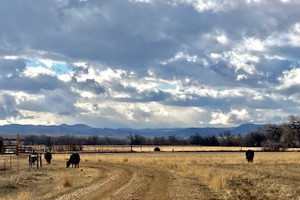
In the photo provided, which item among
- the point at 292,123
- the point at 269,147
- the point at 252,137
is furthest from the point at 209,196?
the point at 252,137

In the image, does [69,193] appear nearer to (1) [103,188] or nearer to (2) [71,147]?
(1) [103,188]

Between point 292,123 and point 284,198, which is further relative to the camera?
point 292,123

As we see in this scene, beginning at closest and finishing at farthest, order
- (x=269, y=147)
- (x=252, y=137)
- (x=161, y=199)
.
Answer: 1. (x=161, y=199)
2. (x=269, y=147)
3. (x=252, y=137)

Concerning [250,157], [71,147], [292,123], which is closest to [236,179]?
[250,157]

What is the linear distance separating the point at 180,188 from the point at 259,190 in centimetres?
443

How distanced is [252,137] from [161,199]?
155413 millimetres

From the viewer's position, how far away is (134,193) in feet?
70.7

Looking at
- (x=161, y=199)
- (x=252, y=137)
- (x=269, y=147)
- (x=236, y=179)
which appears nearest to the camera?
(x=161, y=199)

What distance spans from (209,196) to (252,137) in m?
153

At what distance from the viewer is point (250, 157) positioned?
2175 inches

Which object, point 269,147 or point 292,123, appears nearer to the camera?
point 269,147

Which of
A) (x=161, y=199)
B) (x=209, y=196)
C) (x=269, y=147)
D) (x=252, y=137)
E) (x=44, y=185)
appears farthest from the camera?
(x=252, y=137)

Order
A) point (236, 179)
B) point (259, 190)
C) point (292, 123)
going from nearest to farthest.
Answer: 1. point (259, 190)
2. point (236, 179)
3. point (292, 123)

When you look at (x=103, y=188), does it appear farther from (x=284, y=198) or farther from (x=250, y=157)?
(x=250, y=157)
